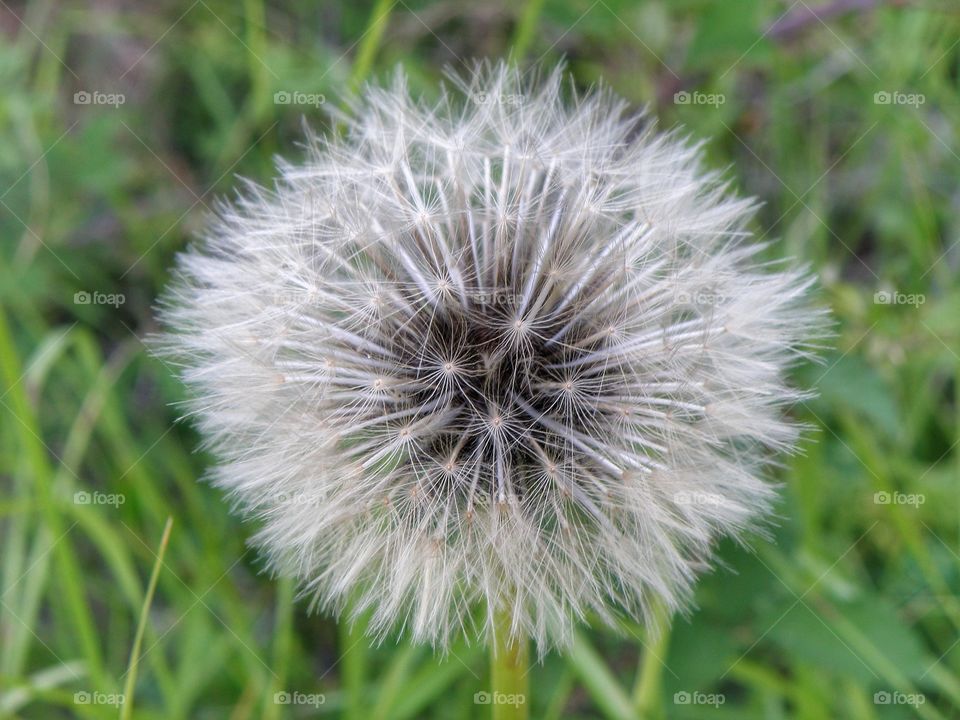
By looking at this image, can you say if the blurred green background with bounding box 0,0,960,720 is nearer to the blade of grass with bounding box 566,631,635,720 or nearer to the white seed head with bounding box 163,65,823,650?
the blade of grass with bounding box 566,631,635,720

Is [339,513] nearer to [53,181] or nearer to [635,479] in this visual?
[635,479]

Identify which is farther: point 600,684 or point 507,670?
point 600,684

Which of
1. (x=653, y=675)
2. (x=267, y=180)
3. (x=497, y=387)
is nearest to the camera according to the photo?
(x=497, y=387)

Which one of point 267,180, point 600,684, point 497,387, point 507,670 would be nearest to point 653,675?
point 600,684

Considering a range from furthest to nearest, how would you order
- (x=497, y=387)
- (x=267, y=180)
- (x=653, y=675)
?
(x=267, y=180), (x=653, y=675), (x=497, y=387)

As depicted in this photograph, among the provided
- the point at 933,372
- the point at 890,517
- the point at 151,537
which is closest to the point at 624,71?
the point at 933,372

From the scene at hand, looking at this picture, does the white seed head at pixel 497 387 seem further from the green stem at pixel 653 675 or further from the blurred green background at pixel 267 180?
the blurred green background at pixel 267 180

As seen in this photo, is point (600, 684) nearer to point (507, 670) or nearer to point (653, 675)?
point (653, 675)

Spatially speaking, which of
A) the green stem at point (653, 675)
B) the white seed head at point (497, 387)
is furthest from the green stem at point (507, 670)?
the green stem at point (653, 675)
